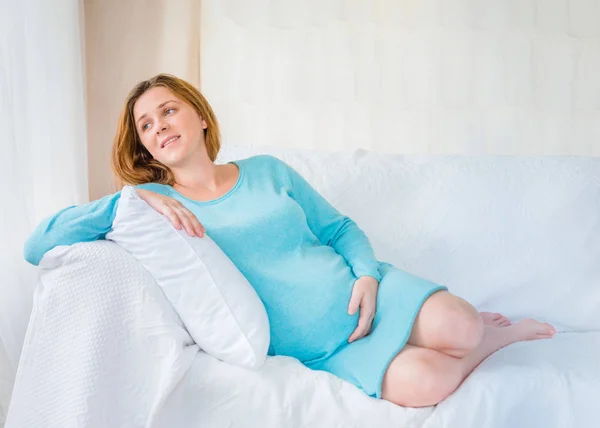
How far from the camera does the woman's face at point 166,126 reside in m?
1.59

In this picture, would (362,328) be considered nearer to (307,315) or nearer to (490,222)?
(307,315)

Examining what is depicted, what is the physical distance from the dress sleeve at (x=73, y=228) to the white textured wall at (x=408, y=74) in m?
1.08

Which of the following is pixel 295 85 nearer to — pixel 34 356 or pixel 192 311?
pixel 192 311

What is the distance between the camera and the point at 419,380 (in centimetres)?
125

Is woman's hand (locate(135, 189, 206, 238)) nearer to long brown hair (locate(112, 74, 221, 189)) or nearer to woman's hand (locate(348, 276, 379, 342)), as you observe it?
long brown hair (locate(112, 74, 221, 189))

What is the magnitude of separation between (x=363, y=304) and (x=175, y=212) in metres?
0.42

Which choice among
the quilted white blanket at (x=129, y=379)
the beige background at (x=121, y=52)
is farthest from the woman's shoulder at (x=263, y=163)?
the beige background at (x=121, y=52)

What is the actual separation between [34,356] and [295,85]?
1.40 metres

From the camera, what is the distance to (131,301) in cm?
126

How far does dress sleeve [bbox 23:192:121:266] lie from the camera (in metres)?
1.35

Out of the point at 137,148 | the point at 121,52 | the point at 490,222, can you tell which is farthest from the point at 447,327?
the point at 121,52

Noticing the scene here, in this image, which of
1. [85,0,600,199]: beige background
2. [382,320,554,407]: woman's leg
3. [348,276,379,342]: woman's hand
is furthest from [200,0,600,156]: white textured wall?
[382,320,554,407]: woman's leg

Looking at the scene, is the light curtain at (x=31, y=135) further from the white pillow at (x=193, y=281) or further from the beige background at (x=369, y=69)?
the white pillow at (x=193, y=281)

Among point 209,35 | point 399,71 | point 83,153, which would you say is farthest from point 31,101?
point 399,71
